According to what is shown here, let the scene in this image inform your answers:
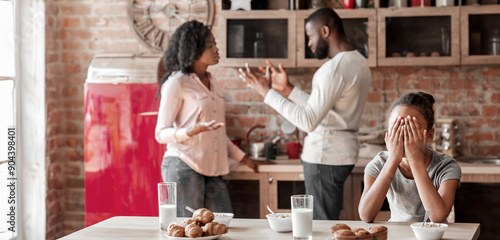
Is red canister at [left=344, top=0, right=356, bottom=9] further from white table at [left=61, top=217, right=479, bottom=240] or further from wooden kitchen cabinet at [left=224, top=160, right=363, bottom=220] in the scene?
white table at [left=61, top=217, right=479, bottom=240]

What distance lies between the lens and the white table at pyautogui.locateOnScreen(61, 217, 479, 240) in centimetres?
173

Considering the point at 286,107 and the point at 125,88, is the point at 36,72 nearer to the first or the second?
the point at 125,88

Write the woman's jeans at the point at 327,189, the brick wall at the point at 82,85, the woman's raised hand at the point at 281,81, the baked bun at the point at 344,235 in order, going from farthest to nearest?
the brick wall at the point at 82,85, the woman's raised hand at the point at 281,81, the woman's jeans at the point at 327,189, the baked bun at the point at 344,235

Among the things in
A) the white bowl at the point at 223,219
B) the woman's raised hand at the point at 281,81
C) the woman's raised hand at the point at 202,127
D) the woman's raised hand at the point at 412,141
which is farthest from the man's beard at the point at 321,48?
the white bowl at the point at 223,219

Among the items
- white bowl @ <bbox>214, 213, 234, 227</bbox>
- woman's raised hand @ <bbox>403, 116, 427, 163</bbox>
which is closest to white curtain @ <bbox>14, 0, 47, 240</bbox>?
white bowl @ <bbox>214, 213, 234, 227</bbox>

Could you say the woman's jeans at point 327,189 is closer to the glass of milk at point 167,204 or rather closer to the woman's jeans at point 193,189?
the woman's jeans at point 193,189

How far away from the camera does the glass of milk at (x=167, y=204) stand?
181cm

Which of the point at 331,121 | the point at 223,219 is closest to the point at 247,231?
the point at 223,219

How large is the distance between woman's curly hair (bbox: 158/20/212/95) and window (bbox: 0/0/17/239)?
1.08 metres

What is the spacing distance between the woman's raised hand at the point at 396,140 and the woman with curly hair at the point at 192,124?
954 mm

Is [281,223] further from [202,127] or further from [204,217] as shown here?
[202,127]

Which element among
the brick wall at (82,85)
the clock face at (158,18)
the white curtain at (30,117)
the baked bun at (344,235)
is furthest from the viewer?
the clock face at (158,18)

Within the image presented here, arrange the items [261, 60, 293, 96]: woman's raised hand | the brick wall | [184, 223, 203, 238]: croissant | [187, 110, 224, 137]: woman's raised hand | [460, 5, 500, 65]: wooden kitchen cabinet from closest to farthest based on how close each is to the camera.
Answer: [184, 223, 203, 238]: croissant, [187, 110, 224, 137]: woman's raised hand, [261, 60, 293, 96]: woman's raised hand, [460, 5, 500, 65]: wooden kitchen cabinet, the brick wall

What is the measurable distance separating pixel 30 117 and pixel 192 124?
4.52ft
